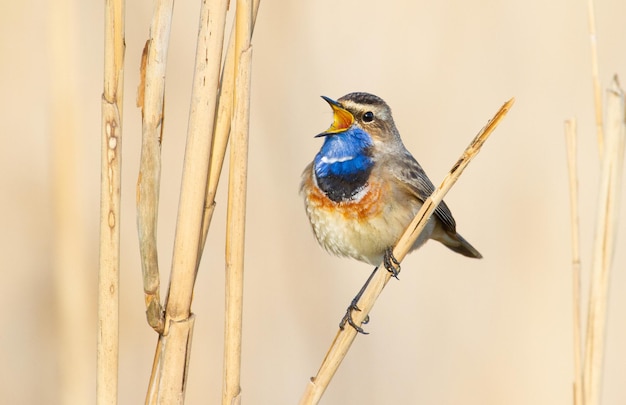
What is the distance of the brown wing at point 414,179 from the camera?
134 inches

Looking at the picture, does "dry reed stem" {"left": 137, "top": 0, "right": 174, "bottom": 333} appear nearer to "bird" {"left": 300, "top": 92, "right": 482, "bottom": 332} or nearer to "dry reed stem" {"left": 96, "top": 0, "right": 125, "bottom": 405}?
"dry reed stem" {"left": 96, "top": 0, "right": 125, "bottom": 405}

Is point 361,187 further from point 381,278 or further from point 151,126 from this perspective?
point 151,126

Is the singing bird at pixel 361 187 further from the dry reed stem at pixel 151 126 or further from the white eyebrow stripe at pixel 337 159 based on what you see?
the dry reed stem at pixel 151 126

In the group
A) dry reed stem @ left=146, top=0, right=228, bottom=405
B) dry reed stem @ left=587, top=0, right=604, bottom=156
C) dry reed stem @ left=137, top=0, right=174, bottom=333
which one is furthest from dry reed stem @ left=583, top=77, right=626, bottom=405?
dry reed stem @ left=137, top=0, right=174, bottom=333

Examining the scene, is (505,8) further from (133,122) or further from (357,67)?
(133,122)

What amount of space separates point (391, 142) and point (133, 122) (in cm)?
152

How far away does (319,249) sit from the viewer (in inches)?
169

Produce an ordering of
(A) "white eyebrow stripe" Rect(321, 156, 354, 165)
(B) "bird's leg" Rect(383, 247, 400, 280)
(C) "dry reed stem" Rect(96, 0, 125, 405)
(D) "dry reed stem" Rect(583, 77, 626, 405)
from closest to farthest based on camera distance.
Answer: (C) "dry reed stem" Rect(96, 0, 125, 405) < (D) "dry reed stem" Rect(583, 77, 626, 405) < (B) "bird's leg" Rect(383, 247, 400, 280) < (A) "white eyebrow stripe" Rect(321, 156, 354, 165)

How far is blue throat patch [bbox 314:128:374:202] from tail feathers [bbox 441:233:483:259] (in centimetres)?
65

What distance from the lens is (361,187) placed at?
10.9 feet

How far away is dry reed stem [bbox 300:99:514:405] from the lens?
2227 mm

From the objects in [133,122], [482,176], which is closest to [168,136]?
[133,122]

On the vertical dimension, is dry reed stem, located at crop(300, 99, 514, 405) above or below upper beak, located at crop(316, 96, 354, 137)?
below

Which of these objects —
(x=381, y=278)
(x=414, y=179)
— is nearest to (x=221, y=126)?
(x=381, y=278)
